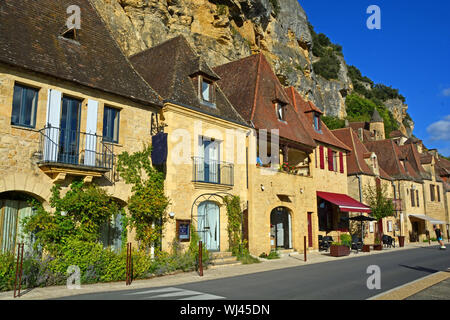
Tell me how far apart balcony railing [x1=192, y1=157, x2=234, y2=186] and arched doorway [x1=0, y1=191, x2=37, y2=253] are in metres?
6.54

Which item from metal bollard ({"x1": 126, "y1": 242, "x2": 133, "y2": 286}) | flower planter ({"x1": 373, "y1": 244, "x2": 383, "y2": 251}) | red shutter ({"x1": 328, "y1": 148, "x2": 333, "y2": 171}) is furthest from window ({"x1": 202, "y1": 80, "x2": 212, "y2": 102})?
flower planter ({"x1": 373, "y1": 244, "x2": 383, "y2": 251})

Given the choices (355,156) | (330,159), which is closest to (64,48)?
(330,159)

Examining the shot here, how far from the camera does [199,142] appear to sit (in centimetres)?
1653

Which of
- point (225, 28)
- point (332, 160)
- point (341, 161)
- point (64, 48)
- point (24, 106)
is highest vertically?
point (225, 28)

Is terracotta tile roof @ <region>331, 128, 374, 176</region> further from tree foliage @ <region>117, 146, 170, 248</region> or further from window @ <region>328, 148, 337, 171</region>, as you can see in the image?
tree foliage @ <region>117, 146, 170, 248</region>

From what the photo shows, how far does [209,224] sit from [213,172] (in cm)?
231

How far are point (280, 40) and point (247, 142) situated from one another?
32.0 meters

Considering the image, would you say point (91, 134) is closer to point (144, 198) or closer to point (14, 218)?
point (144, 198)

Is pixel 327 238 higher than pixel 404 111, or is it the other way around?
pixel 404 111

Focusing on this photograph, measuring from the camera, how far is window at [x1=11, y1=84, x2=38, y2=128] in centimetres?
1097

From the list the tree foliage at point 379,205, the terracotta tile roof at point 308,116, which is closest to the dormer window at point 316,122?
the terracotta tile roof at point 308,116

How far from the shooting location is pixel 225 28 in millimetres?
32188
